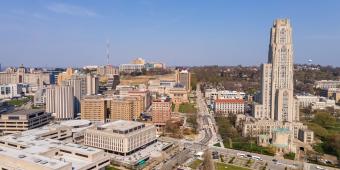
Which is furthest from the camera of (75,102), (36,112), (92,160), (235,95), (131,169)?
(235,95)

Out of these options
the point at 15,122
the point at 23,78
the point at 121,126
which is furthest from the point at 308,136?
the point at 23,78

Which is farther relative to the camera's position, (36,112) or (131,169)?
(36,112)

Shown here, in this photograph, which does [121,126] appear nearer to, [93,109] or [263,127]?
[93,109]

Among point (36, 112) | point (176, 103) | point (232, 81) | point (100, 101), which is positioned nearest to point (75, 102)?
point (100, 101)

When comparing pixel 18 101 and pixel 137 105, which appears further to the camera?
pixel 18 101

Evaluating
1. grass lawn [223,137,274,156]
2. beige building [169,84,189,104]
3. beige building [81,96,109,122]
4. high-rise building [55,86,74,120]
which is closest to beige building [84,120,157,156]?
grass lawn [223,137,274,156]

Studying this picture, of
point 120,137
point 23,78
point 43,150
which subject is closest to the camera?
point 43,150

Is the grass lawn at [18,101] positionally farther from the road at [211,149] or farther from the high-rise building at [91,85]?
the road at [211,149]

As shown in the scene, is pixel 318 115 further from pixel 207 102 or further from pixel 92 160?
pixel 92 160
